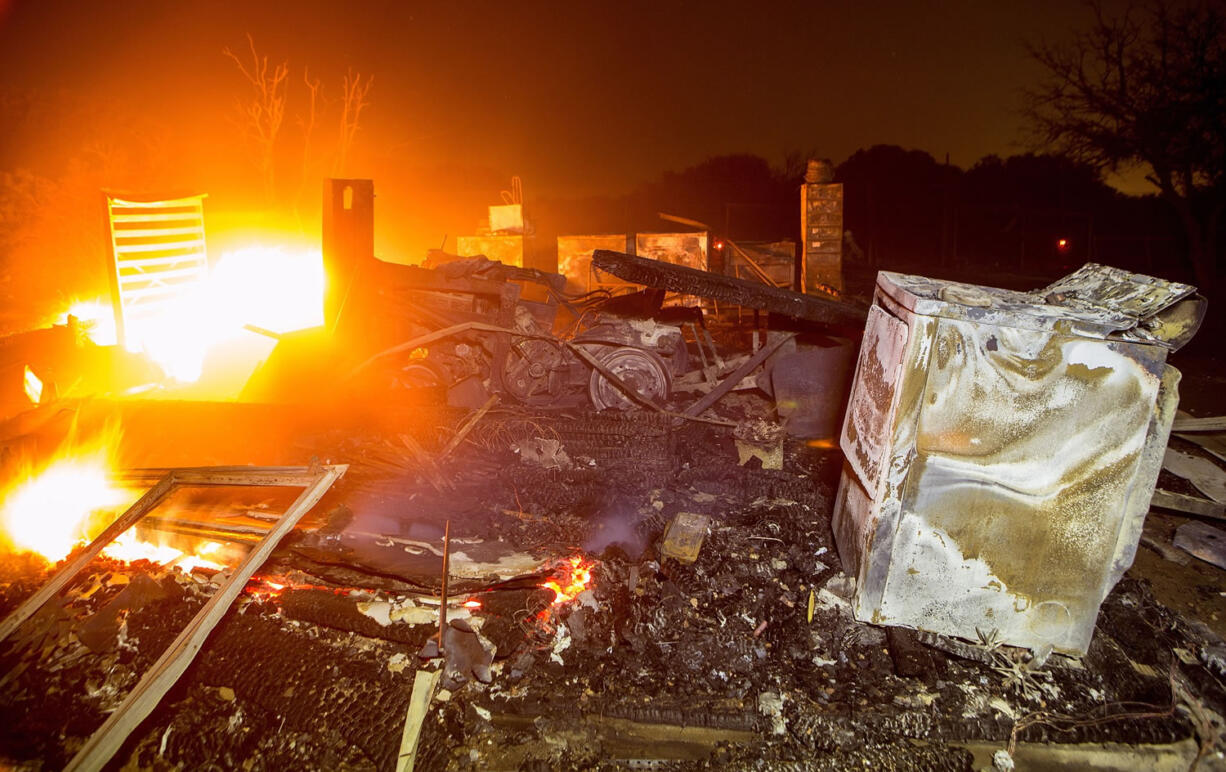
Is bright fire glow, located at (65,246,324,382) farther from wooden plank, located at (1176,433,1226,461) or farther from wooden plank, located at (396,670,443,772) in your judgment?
wooden plank, located at (1176,433,1226,461)

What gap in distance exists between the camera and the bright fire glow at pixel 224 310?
8492mm

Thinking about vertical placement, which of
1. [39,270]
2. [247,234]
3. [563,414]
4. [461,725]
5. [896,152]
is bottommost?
[461,725]

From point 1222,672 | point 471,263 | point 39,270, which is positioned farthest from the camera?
point 39,270

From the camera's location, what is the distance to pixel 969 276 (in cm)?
1645

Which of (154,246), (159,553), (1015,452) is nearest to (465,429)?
(159,553)

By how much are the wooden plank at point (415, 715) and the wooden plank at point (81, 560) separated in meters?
2.10

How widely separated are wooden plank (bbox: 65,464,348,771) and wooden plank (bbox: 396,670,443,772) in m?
1.05

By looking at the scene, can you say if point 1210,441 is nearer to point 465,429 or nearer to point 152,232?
point 465,429

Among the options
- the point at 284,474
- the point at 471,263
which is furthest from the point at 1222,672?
the point at 471,263

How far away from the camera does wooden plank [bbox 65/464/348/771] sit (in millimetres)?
2271

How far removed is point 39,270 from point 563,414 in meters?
13.0

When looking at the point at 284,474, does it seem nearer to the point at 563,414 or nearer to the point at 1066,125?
the point at 563,414

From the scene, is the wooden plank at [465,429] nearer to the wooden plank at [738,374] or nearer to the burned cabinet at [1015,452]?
the wooden plank at [738,374]

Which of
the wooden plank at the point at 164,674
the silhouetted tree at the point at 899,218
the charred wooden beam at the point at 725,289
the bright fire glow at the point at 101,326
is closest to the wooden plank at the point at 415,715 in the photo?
the wooden plank at the point at 164,674
